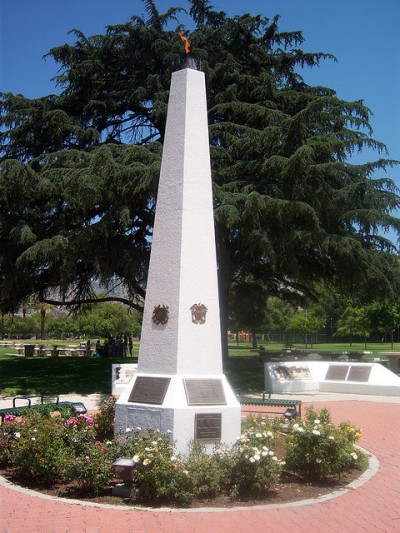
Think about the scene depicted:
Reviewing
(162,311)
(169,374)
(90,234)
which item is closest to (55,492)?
(169,374)

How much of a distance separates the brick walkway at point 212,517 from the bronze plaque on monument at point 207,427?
178cm

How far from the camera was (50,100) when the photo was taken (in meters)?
24.1

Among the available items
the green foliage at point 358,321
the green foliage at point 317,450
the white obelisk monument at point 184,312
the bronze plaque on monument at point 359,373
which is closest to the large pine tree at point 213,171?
the bronze plaque on monument at point 359,373

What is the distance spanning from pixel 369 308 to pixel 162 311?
4350 cm

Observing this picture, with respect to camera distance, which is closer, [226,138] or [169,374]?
[169,374]

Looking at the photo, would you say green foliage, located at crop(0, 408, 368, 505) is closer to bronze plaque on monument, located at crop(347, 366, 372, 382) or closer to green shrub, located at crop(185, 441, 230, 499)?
green shrub, located at crop(185, 441, 230, 499)

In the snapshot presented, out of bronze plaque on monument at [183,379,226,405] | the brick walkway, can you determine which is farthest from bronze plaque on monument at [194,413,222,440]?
the brick walkway

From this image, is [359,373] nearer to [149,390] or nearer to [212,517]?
[149,390]

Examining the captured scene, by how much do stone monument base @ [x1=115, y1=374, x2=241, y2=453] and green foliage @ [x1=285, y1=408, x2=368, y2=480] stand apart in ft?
3.01

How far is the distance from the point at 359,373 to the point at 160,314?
1157 centimetres

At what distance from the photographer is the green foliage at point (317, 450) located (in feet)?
26.3

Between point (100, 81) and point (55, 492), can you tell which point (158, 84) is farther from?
point (55, 492)

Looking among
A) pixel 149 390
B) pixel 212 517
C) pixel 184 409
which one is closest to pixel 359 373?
pixel 149 390

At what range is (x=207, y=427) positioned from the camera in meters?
8.52
